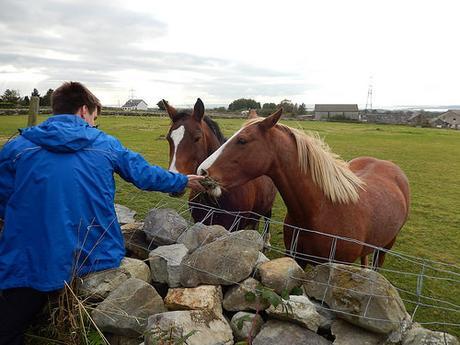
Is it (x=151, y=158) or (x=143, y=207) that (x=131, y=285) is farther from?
(x=151, y=158)

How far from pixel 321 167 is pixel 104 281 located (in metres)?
2.23

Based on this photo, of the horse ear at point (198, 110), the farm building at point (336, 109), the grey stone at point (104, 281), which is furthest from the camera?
the farm building at point (336, 109)

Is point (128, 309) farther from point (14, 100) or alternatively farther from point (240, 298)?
point (14, 100)

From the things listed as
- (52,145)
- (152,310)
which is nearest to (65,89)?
(52,145)

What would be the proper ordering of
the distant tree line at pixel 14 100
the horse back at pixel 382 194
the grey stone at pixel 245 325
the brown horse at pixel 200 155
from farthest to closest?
the distant tree line at pixel 14 100 → the brown horse at pixel 200 155 → the horse back at pixel 382 194 → the grey stone at pixel 245 325

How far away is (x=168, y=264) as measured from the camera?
2.86 metres

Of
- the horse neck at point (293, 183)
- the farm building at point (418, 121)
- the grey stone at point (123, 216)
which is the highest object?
the farm building at point (418, 121)

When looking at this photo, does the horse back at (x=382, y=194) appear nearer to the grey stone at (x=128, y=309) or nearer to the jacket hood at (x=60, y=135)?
the grey stone at (x=128, y=309)

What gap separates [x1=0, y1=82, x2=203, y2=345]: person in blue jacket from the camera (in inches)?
94.1

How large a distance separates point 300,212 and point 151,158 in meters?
13.5

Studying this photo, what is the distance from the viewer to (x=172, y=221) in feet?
11.6

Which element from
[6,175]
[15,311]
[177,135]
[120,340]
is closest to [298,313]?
[120,340]

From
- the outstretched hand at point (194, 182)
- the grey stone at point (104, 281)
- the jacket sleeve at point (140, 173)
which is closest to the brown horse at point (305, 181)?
the outstretched hand at point (194, 182)

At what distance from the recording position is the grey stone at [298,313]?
231cm
